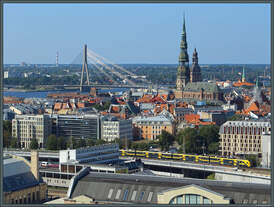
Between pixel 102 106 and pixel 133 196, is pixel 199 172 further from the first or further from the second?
pixel 102 106

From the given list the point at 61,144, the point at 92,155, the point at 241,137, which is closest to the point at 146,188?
the point at 92,155

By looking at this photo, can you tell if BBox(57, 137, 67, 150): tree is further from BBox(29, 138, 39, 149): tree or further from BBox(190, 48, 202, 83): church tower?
BBox(190, 48, 202, 83): church tower

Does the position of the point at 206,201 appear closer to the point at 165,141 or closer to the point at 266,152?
the point at 266,152

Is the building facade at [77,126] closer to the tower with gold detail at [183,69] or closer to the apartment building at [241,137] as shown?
the apartment building at [241,137]

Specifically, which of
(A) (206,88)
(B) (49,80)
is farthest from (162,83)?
(A) (206,88)

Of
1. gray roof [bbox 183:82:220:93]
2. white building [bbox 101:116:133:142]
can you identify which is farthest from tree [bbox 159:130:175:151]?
gray roof [bbox 183:82:220:93]

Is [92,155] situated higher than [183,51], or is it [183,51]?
→ [183,51]

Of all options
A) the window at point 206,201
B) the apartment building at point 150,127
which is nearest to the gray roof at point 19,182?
the window at point 206,201
